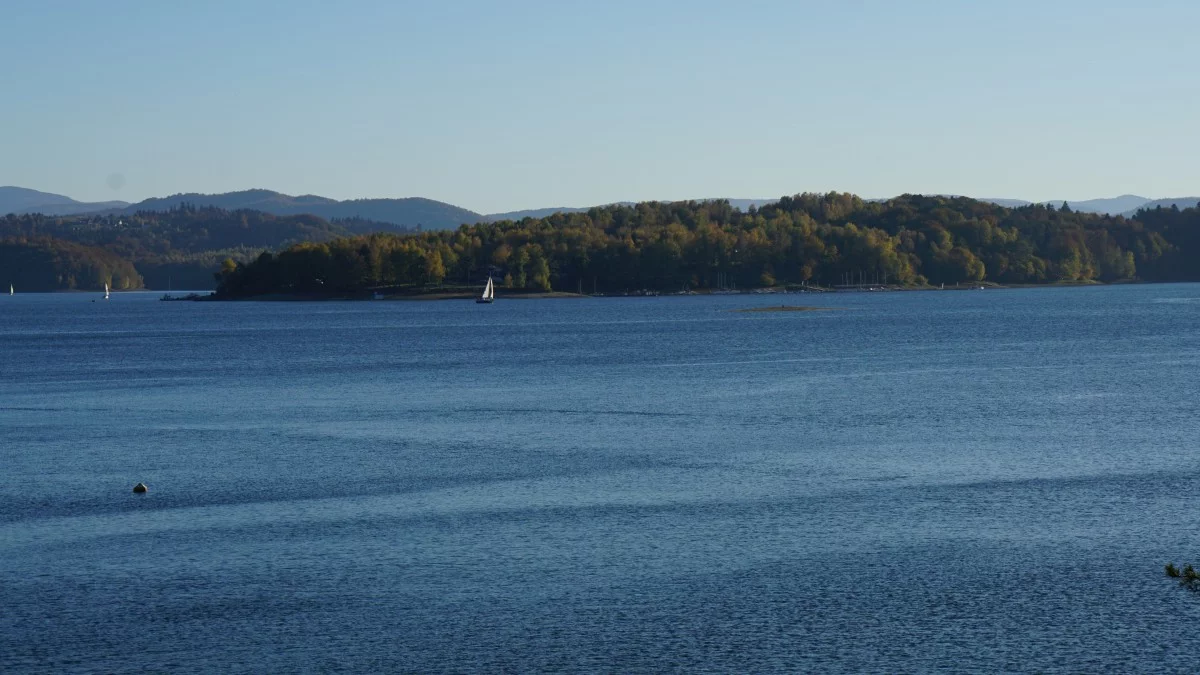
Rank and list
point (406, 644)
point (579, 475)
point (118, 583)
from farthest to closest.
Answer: point (579, 475) < point (118, 583) < point (406, 644)

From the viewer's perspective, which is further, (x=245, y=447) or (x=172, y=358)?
(x=172, y=358)

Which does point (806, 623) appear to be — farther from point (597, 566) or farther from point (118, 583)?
Result: point (118, 583)

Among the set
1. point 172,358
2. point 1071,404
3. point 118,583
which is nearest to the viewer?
point 118,583

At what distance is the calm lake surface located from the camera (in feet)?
80.5

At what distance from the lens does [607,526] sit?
33.6m

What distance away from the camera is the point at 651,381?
7619 centimetres

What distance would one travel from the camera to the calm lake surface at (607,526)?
24531 millimetres

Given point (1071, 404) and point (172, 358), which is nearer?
point (1071, 404)

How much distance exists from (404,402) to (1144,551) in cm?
4091

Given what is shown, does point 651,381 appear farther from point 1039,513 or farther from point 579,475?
point 1039,513

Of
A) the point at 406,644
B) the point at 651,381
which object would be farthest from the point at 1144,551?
the point at 651,381

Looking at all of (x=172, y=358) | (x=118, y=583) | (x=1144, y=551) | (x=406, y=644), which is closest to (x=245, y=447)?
(x=118, y=583)

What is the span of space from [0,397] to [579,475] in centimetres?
4190

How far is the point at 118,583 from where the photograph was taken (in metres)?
28.6
